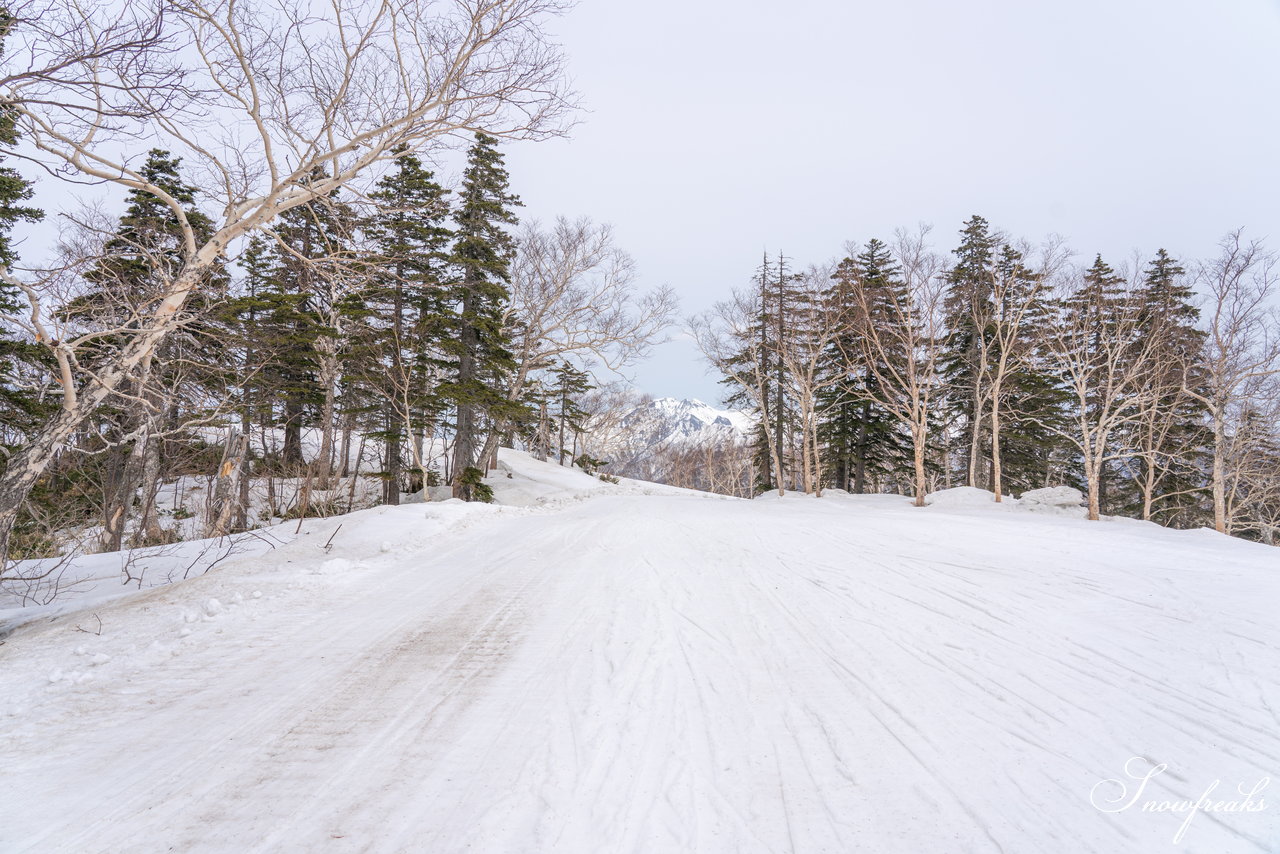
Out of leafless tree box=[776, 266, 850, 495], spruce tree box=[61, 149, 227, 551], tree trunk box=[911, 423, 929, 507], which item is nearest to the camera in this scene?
spruce tree box=[61, 149, 227, 551]

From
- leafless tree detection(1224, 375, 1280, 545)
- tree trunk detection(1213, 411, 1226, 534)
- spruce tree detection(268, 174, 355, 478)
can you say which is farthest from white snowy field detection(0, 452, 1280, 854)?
leafless tree detection(1224, 375, 1280, 545)

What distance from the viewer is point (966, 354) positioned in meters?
23.5

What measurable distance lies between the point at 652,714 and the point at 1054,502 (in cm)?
2219

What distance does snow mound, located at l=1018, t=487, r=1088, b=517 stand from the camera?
17.3 meters

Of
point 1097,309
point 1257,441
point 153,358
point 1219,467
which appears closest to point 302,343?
point 153,358

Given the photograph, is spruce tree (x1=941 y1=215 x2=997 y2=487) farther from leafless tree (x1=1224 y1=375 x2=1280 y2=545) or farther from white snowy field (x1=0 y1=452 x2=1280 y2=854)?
white snowy field (x1=0 y1=452 x2=1280 y2=854)

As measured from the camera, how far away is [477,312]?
17453 millimetres

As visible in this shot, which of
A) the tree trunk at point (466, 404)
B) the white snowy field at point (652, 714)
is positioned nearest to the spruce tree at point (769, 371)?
the tree trunk at point (466, 404)

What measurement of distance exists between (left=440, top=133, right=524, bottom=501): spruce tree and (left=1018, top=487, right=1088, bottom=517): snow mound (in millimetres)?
18540

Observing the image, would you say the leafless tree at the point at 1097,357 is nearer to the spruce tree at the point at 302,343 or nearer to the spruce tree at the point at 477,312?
the spruce tree at the point at 477,312

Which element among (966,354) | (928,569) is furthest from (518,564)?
(966,354)

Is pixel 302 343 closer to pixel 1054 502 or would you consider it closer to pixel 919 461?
pixel 919 461

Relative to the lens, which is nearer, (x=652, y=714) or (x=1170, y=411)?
(x=652, y=714)

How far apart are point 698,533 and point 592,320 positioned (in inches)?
552
